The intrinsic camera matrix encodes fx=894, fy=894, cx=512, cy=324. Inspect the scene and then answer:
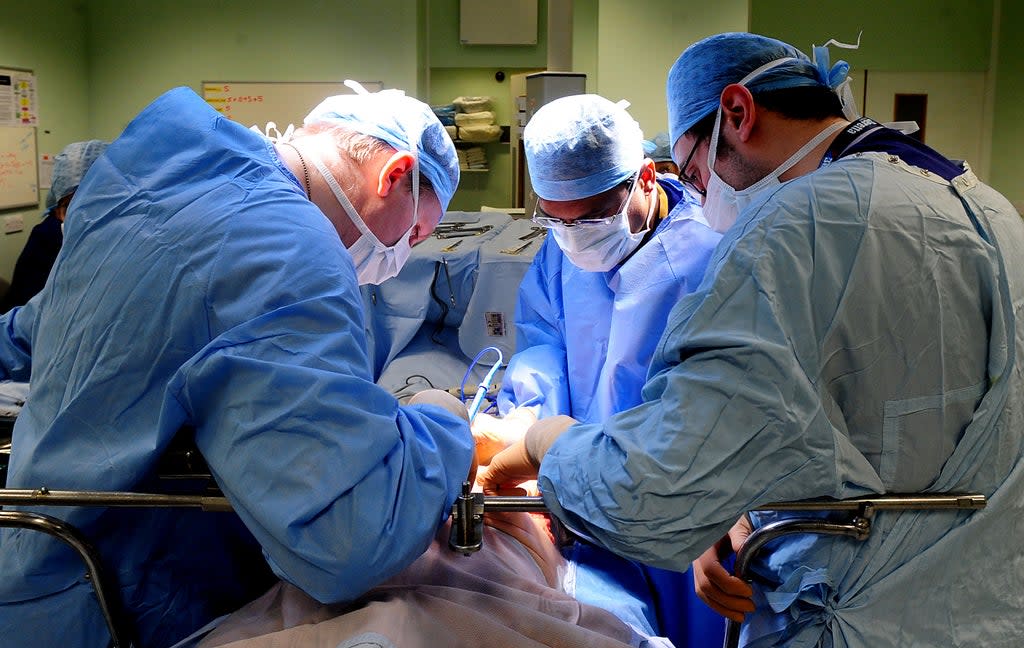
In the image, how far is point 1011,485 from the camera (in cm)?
123

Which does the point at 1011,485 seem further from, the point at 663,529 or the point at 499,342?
the point at 499,342

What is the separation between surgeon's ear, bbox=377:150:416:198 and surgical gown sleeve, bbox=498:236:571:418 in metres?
0.78

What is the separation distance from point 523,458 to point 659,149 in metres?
2.64

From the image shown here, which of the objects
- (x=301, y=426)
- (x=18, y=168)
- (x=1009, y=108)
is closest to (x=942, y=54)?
(x=1009, y=108)

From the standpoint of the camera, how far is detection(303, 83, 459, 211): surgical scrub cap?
5.21 ft

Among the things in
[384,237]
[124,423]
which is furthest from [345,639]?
[384,237]

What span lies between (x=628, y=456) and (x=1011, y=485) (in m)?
0.55

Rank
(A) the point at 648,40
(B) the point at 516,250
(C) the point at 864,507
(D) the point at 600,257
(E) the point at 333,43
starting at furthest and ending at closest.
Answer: (E) the point at 333,43 < (A) the point at 648,40 < (B) the point at 516,250 < (D) the point at 600,257 < (C) the point at 864,507

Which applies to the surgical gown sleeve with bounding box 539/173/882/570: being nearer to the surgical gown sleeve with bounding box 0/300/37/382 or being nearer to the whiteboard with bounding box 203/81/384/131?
the surgical gown sleeve with bounding box 0/300/37/382

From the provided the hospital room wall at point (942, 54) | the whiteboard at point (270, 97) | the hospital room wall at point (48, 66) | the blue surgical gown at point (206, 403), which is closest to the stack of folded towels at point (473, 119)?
the whiteboard at point (270, 97)

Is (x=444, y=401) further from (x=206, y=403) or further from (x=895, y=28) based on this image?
(x=895, y=28)

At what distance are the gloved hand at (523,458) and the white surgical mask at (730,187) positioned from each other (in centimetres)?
51

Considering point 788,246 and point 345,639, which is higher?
point 788,246

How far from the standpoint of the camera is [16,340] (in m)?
2.36
